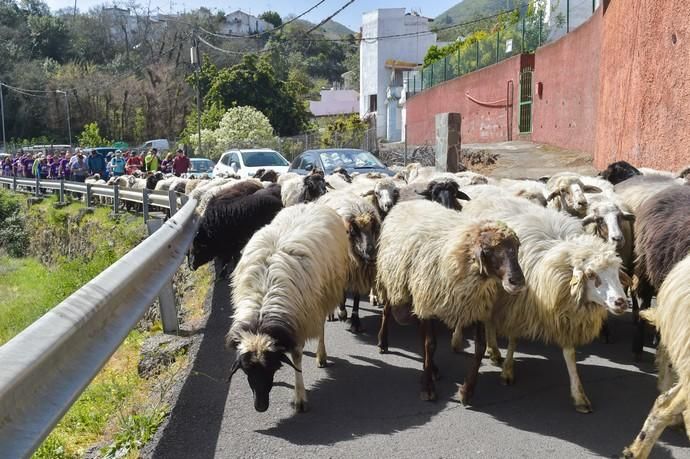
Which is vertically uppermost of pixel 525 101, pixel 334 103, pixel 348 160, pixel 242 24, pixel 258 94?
pixel 242 24

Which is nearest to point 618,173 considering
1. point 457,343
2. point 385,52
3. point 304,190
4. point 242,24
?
point 304,190

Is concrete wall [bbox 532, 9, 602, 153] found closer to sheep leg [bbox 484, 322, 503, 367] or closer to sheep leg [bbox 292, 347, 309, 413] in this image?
sheep leg [bbox 484, 322, 503, 367]

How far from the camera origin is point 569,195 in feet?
23.8

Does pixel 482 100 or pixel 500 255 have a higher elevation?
pixel 482 100

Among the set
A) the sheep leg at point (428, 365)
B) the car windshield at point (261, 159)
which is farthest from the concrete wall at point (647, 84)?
the car windshield at point (261, 159)

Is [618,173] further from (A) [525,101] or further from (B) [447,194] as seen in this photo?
(A) [525,101]

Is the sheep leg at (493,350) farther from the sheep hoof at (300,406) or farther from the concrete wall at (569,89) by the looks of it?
the concrete wall at (569,89)

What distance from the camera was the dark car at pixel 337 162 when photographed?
1426 cm

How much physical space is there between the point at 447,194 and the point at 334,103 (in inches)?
2913

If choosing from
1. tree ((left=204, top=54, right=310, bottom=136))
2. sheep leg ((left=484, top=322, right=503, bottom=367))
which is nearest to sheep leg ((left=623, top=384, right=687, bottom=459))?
sheep leg ((left=484, top=322, right=503, bottom=367))

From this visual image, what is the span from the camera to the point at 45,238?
20891 mm

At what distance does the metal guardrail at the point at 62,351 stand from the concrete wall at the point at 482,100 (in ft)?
74.0

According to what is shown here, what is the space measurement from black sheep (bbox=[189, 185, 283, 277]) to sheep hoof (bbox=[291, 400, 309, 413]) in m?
3.82

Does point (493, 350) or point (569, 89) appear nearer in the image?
point (493, 350)
